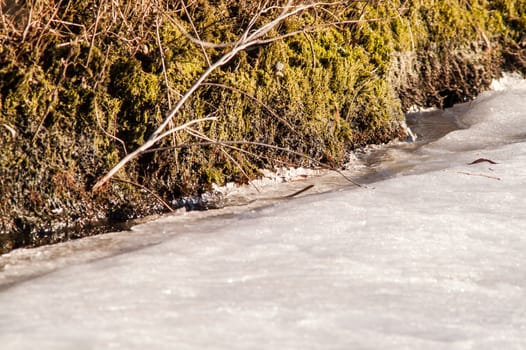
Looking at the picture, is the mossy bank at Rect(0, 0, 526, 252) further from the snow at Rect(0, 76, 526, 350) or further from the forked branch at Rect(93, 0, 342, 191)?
the snow at Rect(0, 76, 526, 350)

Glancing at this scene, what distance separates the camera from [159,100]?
394 centimetres

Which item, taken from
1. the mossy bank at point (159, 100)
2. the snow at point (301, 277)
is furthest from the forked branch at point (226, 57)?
the snow at point (301, 277)

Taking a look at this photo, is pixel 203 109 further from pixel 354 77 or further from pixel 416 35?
pixel 416 35

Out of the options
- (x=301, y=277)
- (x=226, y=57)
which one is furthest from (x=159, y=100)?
(x=301, y=277)

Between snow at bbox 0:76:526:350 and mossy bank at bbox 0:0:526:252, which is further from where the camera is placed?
mossy bank at bbox 0:0:526:252

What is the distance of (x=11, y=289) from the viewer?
109 inches

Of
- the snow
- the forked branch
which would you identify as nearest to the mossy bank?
the forked branch

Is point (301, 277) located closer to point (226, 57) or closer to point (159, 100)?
point (159, 100)

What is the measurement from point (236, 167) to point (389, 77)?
5.59 feet

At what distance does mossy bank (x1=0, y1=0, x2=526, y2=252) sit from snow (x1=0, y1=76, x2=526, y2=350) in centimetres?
30

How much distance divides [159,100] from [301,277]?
150 cm

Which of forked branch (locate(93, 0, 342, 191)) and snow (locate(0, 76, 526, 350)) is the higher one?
forked branch (locate(93, 0, 342, 191))

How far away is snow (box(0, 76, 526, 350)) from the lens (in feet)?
8.13

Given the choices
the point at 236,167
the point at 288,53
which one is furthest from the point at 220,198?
the point at 288,53
